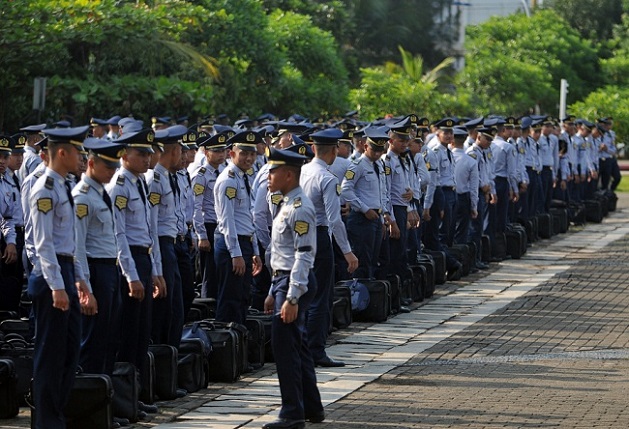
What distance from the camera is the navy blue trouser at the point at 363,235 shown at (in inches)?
637

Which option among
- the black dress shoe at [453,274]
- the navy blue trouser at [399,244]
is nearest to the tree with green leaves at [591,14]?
the black dress shoe at [453,274]

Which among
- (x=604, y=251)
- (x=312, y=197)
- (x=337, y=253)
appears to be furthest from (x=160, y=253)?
(x=604, y=251)

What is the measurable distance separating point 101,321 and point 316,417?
5.58ft

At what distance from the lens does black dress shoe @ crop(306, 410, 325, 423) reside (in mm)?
10633

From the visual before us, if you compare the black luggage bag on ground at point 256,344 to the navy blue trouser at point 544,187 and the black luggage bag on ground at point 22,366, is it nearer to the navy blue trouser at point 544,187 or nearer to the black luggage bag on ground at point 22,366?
the black luggage bag on ground at point 22,366

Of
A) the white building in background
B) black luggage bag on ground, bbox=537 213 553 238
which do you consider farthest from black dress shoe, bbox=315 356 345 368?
the white building in background

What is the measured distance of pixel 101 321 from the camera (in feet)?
35.0

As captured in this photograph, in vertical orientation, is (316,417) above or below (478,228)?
below

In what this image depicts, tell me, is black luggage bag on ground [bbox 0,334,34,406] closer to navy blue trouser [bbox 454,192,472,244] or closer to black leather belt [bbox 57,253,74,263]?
black leather belt [bbox 57,253,74,263]

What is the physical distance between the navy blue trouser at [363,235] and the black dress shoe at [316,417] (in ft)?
18.4

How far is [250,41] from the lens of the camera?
3225cm

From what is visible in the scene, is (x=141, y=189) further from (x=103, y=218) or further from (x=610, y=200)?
(x=610, y=200)

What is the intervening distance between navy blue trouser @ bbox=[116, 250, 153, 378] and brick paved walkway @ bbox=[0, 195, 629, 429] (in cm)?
50

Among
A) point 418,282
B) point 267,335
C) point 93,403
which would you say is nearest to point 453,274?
point 418,282
